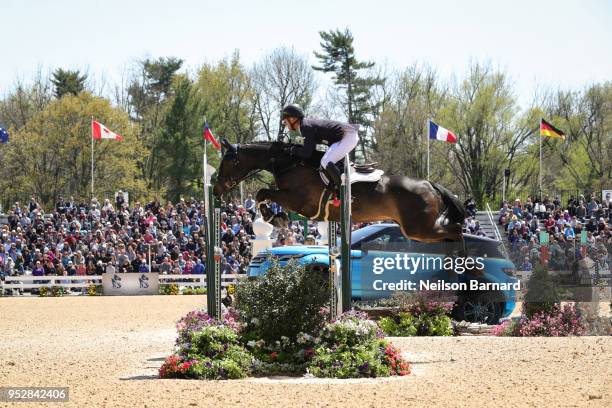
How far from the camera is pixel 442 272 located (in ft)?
40.5

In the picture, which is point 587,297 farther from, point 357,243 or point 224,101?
point 224,101

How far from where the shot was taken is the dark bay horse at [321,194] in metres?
10.7

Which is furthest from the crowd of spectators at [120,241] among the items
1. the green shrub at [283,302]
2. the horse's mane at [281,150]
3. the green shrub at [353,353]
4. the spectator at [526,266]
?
the green shrub at [353,353]

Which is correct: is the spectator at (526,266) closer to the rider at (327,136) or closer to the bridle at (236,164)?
the rider at (327,136)

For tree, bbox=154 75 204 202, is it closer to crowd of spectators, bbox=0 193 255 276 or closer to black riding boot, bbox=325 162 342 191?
crowd of spectators, bbox=0 193 255 276

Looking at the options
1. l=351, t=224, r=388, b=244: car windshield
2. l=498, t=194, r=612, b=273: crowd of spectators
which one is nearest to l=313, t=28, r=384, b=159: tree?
l=498, t=194, r=612, b=273: crowd of spectators

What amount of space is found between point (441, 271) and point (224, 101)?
42273mm

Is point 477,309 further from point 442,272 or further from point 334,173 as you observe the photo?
point 334,173

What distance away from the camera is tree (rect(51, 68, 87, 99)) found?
2253 inches

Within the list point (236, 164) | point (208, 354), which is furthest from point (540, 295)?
point (208, 354)

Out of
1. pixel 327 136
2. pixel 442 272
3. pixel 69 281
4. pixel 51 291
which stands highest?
pixel 327 136

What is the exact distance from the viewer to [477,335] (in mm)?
12938

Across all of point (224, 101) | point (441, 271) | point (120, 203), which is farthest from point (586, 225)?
point (224, 101)

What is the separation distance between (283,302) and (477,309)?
4.50 metres
